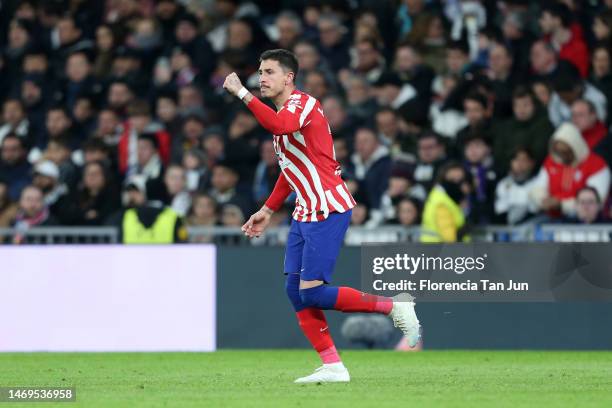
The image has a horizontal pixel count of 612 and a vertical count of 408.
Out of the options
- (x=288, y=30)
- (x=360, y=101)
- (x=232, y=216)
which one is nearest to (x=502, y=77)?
(x=360, y=101)

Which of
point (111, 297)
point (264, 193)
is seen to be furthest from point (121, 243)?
point (264, 193)

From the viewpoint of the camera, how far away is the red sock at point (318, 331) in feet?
35.7

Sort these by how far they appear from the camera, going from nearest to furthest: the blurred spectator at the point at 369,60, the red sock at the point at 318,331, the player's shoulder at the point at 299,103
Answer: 1. the player's shoulder at the point at 299,103
2. the red sock at the point at 318,331
3. the blurred spectator at the point at 369,60

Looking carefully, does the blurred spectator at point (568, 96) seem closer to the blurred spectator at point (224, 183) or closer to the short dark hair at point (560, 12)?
the short dark hair at point (560, 12)

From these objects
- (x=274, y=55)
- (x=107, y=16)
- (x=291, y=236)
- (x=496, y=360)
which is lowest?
(x=496, y=360)

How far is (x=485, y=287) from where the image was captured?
46.3 feet

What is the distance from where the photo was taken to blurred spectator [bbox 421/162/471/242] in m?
14.9

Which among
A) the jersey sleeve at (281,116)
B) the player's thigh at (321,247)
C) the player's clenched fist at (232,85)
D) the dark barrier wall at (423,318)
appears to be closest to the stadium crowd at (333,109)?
the dark barrier wall at (423,318)

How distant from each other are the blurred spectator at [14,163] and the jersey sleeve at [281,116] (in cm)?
867

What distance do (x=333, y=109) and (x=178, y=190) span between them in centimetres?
201

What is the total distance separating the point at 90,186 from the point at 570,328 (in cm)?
574

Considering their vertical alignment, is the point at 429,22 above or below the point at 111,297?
above

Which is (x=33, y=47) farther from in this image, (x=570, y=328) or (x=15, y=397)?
(x=15, y=397)

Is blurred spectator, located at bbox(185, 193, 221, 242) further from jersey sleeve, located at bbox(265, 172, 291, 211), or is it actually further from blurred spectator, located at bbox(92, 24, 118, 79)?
jersey sleeve, located at bbox(265, 172, 291, 211)
